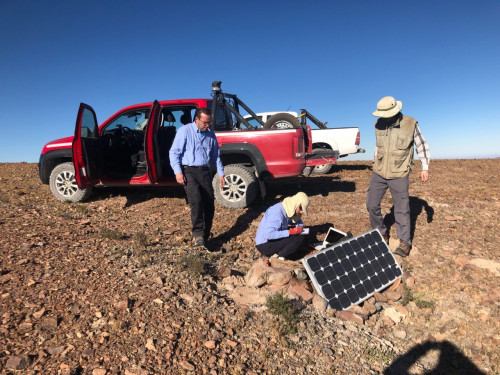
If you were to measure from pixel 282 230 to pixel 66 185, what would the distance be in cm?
478

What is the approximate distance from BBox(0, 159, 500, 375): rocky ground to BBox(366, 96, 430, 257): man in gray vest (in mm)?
711

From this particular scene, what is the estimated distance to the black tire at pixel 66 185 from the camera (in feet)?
21.6

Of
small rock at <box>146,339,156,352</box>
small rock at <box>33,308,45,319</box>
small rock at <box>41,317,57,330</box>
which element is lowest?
small rock at <box>146,339,156,352</box>

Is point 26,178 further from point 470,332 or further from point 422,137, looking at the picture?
point 470,332

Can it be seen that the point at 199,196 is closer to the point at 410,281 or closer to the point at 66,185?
the point at 410,281

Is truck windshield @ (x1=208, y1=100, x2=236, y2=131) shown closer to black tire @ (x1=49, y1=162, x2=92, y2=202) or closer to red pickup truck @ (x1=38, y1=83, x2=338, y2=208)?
red pickup truck @ (x1=38, y1=83, x2=338, y2=208)

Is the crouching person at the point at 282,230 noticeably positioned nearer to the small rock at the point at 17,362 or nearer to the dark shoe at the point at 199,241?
the dark shoe at the point at 199,241

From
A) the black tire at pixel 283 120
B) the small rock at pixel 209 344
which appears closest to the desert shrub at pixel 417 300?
the small rock at pixel 209 344

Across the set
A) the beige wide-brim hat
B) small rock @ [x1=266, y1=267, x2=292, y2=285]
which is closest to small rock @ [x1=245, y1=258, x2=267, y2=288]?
small rock @ [x1=266, y1=267, x2=292, y2=285]

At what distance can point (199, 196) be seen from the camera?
14.8 ft

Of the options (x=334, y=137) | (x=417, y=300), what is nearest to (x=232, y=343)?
(x=417, y=300)

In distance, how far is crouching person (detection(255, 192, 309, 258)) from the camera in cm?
426

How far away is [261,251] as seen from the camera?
444 cm

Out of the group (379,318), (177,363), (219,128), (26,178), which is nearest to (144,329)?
(177,363)
